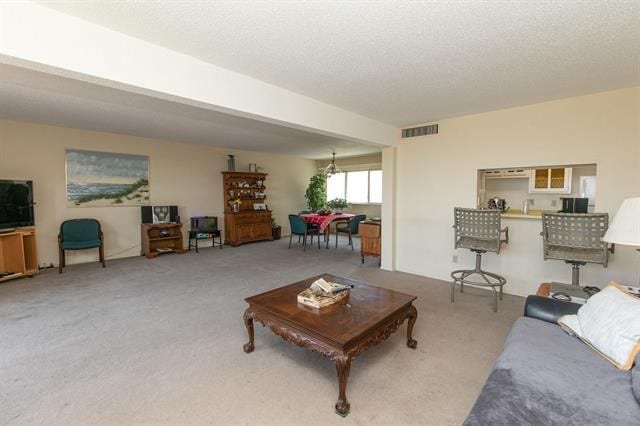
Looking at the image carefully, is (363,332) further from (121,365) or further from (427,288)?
(427,288)

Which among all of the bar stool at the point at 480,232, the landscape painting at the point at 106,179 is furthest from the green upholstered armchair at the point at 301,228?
the bar stool at the point at 480,232

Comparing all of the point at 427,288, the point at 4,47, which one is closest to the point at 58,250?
the point at 4,47

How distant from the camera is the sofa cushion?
1.07 meters

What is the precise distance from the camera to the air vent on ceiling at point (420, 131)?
4.18 metres

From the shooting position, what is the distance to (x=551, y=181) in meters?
4.51

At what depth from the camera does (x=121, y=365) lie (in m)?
2.11

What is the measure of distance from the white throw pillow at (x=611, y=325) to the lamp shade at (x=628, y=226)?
28 cm

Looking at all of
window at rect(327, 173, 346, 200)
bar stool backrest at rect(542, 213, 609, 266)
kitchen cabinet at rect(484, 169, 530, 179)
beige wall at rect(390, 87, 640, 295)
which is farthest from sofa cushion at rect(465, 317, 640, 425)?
window at rect(327, 173, 346, 200)

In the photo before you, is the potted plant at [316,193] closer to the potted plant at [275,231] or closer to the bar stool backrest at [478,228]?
the potted plant at [275,231]

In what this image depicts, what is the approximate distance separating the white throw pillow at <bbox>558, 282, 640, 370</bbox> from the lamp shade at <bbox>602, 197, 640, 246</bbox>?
28 centimetres

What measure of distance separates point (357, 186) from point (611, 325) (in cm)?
729

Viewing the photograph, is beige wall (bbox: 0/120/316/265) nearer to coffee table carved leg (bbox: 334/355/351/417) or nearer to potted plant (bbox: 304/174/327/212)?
potted plant (bbox: 304/174/327/212)

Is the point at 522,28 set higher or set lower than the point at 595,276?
higher

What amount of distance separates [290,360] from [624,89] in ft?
13.4
